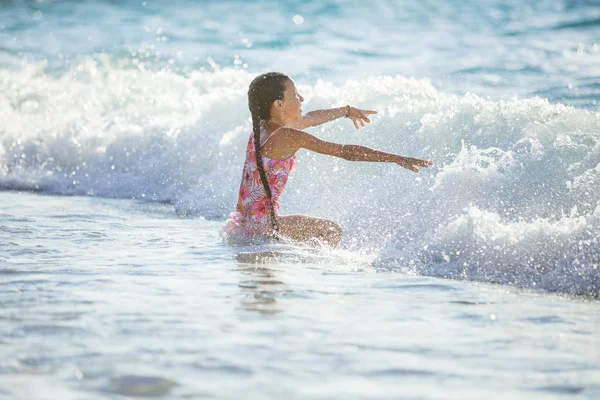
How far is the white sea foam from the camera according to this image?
5.41 meters

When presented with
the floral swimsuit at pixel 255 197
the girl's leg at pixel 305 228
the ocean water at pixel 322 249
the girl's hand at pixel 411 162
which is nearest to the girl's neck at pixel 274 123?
the floral swimsuit at pixel 255 197

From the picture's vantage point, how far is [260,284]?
459cm

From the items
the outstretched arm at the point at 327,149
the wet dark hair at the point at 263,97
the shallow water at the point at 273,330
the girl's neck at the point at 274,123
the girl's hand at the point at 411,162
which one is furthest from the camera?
the girl's neck at the point at 274,123

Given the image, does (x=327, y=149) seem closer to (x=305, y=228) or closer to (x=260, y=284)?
(x=305, y=228)

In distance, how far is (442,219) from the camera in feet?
21.4

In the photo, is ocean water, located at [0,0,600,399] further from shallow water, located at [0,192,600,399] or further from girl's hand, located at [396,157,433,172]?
girl's hand, located at [396,157,433,172]

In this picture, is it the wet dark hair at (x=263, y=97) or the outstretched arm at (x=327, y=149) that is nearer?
the outstretched arm at (x=327, y=149)

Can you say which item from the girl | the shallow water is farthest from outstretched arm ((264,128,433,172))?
the shallow water

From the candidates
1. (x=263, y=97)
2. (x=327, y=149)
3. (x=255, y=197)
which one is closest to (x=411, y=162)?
(x=327, y=149)

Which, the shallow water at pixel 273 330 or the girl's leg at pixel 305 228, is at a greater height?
the girl's leg at pixel 305 228

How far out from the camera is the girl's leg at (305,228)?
5934mm

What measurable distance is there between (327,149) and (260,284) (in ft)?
3.90

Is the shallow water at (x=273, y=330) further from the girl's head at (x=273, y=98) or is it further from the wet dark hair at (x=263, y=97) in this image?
the girl's head at (x=273, y=98)

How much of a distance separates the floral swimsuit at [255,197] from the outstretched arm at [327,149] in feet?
0.55
